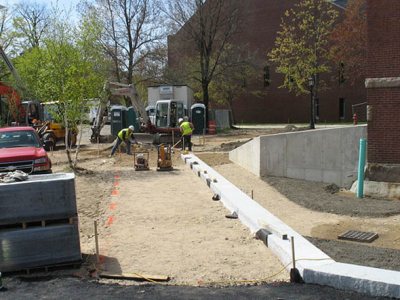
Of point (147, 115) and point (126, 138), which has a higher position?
point (147, 115)

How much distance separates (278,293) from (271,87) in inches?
2122

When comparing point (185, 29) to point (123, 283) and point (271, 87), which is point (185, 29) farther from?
point (123, 283)

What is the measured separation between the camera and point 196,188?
Result: 13484mm

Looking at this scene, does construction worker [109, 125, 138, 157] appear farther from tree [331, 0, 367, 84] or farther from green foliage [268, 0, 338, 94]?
tree [331, 0, 367, 84]

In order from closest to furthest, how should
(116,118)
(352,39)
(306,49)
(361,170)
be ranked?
(361,170)
(116,118)
(306,49)
(352,39)

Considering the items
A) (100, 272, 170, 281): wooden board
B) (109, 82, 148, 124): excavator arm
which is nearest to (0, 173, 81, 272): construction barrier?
(100, 272, 170, 281): wooden board

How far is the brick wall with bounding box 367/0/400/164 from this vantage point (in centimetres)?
1470

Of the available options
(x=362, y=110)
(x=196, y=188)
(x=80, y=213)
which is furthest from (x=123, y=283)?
(x=362, y=110)

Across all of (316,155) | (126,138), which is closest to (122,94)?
(126,138)

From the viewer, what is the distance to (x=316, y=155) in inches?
662

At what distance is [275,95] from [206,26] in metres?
16.5

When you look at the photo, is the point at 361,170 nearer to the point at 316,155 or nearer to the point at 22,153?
the point at 316,155

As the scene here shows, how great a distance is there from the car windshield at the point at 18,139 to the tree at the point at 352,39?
1443 inches

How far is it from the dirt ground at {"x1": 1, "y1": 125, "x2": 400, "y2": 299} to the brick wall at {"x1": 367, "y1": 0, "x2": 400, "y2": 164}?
6.54 feet
